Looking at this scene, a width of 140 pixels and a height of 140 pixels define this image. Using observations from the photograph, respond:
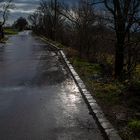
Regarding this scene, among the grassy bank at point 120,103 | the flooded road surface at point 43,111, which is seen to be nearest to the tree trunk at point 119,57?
the flooded road surface at point 43,111

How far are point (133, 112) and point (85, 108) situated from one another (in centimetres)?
139

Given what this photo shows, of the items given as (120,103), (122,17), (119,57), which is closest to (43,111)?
(120,103)

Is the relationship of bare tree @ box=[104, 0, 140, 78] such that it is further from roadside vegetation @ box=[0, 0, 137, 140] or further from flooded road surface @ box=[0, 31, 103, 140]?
flooded road surface @ box=[0, 31, 103, 140]

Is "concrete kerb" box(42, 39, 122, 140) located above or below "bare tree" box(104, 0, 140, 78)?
below

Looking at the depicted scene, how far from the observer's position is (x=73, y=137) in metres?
7.07

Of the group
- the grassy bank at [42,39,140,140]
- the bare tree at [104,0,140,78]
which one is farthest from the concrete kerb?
the bare tree at [104,0,140,78]

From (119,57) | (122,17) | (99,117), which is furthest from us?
(119,57)

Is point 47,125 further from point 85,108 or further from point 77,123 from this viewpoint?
point 85,108

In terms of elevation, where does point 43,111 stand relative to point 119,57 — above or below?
below

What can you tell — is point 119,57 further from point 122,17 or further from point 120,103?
point 120,103

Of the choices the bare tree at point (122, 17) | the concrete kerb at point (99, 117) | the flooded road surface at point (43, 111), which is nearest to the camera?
the concrete kerb at point (99, 117)

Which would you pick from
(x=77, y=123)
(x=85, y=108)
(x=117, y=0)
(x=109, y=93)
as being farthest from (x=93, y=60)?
(x=77, y=123)

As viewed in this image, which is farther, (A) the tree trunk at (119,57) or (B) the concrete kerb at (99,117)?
(A) the tree trunk at (119,57)

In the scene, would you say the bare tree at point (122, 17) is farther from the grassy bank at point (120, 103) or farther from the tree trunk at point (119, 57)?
the grassy bank at point (120, 103)
